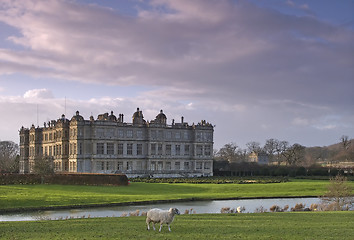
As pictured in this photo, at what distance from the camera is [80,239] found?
16.7 meters

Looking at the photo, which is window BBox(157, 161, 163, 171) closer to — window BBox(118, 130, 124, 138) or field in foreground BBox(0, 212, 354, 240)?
window BBox(118, 130, 124, 138)

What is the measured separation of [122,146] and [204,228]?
56.1 m

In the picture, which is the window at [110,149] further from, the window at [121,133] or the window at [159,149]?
the window at [159,149]

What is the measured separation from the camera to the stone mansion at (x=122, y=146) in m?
70.9

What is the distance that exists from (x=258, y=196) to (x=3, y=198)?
2132 cm

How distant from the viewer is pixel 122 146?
2928 inches

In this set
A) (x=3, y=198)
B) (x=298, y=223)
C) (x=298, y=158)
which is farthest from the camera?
(x=298, y=158)

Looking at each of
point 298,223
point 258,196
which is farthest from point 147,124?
point 298,223

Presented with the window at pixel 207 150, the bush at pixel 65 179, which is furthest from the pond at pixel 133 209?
the window at pixel 207 150

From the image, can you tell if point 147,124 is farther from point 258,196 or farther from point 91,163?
point 258,196

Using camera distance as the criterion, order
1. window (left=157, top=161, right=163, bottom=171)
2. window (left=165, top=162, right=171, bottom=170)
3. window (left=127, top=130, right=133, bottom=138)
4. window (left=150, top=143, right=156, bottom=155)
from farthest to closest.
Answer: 1. window (left=165, top=162, right=171, bottom=170)
2. window (left=157, top=161, right=163, bottom=171)
3. window (left=150, top=143, right=156, bottom=155)
4. window (left=127, top=130, right=133, bottom=138)

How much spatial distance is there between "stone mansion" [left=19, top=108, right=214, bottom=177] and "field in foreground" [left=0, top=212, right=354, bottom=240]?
48301 mm

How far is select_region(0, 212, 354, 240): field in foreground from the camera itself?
17.3 meters

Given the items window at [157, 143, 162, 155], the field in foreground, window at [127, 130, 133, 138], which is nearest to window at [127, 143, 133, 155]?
window at [127, 130, 133, 138]
